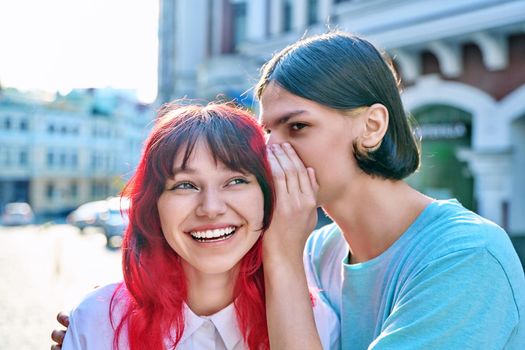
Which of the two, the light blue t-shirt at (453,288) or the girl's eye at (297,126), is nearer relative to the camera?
the light blue t-shirt at (453,288)

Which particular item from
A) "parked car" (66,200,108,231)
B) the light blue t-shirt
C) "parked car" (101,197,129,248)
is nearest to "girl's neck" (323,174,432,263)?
the light blue t-shirt

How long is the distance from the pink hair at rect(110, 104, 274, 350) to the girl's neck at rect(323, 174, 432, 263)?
0.36 metres

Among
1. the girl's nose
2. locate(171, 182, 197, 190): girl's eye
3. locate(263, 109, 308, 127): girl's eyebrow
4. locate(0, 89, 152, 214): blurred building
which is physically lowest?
locate(0, 89, 152, 214): blurred building

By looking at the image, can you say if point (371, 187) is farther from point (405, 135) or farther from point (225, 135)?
point (225, 135)

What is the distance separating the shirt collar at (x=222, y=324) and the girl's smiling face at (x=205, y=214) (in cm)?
16

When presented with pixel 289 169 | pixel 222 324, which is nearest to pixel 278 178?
pixel 289 169

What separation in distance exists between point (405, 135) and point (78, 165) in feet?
188

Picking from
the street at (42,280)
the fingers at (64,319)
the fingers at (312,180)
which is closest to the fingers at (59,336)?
the fingers at (64,319)

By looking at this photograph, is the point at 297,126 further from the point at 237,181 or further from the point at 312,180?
the point at 237,181

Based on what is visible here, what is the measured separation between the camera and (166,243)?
228 centimetres

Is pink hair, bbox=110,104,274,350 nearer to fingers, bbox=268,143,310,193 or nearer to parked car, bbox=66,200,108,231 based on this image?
fingers, bbox=268,143,310,193

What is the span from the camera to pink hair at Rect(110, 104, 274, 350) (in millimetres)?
2115

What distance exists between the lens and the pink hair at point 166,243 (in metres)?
2.12

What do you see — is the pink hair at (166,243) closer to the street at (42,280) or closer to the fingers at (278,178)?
the fingers at (278,178)
